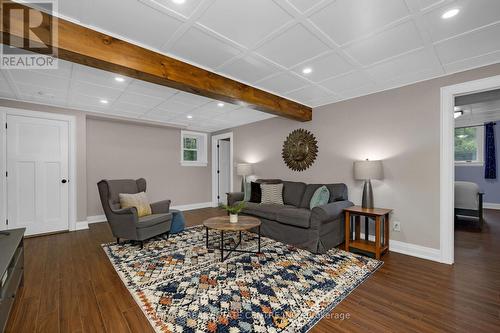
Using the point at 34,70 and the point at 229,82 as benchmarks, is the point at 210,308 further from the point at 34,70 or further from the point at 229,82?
the point at 34,70

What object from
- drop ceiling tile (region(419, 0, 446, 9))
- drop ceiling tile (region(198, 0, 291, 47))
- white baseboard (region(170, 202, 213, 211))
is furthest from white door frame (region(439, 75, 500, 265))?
white baseboard (region(170, 202, 213, 211))

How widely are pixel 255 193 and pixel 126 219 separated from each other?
2.34 m

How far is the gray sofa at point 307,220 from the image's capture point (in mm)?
3008

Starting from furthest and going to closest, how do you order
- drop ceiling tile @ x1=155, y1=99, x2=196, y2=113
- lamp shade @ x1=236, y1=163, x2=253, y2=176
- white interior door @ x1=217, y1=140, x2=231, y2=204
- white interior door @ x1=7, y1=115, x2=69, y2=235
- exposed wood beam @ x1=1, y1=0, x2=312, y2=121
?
white interior door @ x1=217, y1=140, x2=231, y2=204 → lamp shade @ x1=236, y1=163, x2=253, y2=176 → drop ceiling tile @ x1=155, y1=99, x2=196, y2=113 → white interior door @ x1=7, y1=115, x2=69, y2=235 → exposed wood beam @ x1=1, y1=0, x2=312, y2=121

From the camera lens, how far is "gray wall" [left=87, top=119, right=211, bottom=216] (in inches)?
192

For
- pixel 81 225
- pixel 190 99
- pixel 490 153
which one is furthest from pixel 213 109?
pixel 490 153

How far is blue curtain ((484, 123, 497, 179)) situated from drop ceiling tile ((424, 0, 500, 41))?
646 centimetres

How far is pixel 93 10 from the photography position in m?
1.69

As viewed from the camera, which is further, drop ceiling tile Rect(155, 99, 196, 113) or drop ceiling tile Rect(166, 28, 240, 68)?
drop ceiling tile Rect(155, 99, 196, 113)

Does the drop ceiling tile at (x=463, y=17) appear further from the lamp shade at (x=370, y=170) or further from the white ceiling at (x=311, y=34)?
the lamp shade at (x=370, y=170)

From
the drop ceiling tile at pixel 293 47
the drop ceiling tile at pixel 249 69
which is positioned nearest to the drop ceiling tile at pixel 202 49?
the drop ceiling tile at pixel 249 69

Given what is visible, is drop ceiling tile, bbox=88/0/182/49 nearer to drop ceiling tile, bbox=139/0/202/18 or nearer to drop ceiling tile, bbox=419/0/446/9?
drop ceiling tile, bbox=139/0/202/18

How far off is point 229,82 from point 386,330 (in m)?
3.00

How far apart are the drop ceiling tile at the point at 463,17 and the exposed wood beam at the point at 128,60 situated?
208 centimetres
